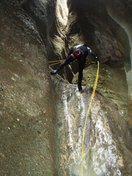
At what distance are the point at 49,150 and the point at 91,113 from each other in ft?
7.22

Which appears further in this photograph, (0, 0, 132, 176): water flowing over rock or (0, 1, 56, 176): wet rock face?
(0, 0, 132, 176): water flowing over rock

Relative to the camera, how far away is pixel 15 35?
35.6ft

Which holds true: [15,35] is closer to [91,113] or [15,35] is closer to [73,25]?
[91,113]

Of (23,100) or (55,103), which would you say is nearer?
(23,100)

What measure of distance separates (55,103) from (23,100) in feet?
5.67

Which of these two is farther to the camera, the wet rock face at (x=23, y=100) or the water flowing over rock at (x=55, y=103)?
the water flowing over rock at (x=55, y=103)

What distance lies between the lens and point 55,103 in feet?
35.0

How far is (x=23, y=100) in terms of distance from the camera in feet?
30.2

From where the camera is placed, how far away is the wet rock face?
783cm

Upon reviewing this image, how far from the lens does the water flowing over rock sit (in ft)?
27.2

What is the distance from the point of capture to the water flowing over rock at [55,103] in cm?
Answer: 830

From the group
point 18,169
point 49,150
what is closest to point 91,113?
point 49,150

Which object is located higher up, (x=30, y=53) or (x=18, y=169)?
(x=30, y=53)

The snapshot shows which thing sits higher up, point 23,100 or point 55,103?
point 23,100
